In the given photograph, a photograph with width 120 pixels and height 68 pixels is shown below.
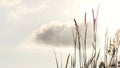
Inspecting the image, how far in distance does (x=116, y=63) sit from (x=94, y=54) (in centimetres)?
39

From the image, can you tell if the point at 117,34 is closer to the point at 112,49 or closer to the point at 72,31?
the point at 112,49

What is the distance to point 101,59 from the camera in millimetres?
7500

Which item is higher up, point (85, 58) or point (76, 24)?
point (76, 24)

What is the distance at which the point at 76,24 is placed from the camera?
725 cm

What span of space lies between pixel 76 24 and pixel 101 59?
28.3 inches

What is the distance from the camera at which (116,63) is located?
24.5 ft

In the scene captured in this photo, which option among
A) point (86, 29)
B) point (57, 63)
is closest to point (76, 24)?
point (86, 29)

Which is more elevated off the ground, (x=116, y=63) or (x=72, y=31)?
(x=72, y=31)

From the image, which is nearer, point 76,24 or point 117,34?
point 76,24

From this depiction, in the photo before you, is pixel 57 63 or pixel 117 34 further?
pixel 117 34

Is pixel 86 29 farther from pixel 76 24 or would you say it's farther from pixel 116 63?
pixel 116 63

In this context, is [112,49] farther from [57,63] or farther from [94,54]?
[57,63]

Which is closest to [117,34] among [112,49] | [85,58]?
[112,49]

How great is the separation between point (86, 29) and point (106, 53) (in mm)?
529
